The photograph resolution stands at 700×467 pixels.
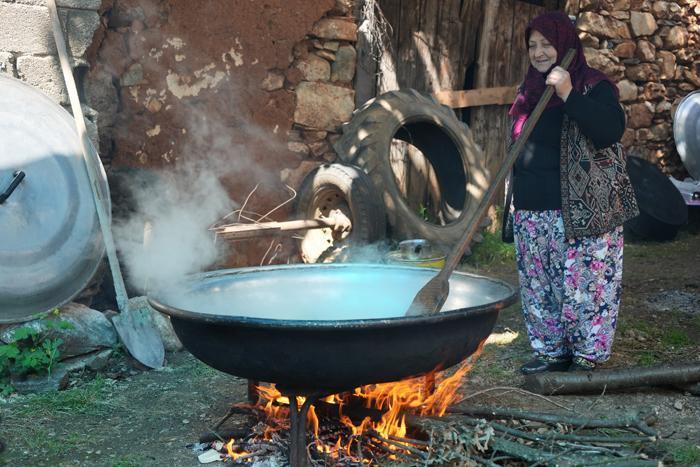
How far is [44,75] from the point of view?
3863 mm

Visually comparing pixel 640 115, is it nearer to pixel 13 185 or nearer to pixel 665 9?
pixel 665 9

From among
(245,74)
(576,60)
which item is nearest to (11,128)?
(245,74)

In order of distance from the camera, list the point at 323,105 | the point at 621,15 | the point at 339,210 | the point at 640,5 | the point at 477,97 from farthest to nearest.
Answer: the point at 640,5
the point at 621,15
the point at 477,97
the point at 323,105
the point at 339,210

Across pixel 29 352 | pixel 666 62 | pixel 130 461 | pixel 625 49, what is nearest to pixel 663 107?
pixel 666 62

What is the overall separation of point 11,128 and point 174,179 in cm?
116

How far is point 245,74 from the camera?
502cm

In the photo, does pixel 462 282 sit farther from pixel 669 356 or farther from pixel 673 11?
pixel 673 11

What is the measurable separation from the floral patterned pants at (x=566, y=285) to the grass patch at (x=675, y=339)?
2.77 feet

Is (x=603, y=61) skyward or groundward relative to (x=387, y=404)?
skyward

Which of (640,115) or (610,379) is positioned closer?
(610,379)

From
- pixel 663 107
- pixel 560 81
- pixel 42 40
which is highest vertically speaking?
pixel 42 40

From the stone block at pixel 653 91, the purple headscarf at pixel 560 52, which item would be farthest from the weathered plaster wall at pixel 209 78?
the stone block at pixel 653 91

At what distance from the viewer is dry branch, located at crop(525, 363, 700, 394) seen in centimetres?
324

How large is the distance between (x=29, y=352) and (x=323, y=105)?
2765 mm
